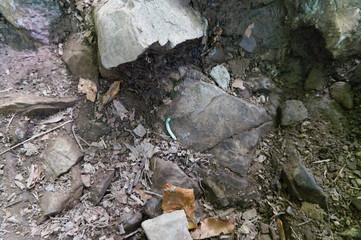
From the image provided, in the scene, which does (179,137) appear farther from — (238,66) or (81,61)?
(81,61)

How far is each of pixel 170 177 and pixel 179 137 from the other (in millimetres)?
453

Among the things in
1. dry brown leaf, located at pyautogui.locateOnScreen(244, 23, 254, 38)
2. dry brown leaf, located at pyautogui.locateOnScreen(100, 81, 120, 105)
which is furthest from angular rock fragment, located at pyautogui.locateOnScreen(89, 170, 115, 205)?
dry brown leaf, located at pyautogui.locateOnScreen(244, 23, 254, 38)

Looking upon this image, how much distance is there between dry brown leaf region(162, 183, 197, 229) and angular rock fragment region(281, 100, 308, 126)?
1408 millimetres

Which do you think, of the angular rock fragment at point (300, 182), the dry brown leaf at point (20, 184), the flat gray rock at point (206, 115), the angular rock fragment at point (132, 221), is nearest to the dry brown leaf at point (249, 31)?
the flat gray rock at point (206, 115)

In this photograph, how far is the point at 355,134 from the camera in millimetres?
2615

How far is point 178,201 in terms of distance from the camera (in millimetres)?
2496

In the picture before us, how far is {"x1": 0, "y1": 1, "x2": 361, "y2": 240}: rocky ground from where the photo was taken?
2.40 m

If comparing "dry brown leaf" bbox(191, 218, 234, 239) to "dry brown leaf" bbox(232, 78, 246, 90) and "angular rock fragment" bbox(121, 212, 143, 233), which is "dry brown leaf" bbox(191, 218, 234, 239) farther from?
"dry brown leaf" bbox(232, 78, 246, 90)

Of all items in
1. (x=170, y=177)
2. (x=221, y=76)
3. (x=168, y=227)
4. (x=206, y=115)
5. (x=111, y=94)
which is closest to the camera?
(x=168, y=227)

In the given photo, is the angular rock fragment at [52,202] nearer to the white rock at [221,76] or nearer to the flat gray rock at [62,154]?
the flat gray rock at [62,154]

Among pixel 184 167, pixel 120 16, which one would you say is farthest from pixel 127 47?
pixel 184 167

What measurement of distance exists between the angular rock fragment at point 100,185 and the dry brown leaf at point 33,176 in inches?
20.1

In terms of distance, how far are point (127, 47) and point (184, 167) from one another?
53.2 inches

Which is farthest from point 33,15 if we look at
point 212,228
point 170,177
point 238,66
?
point 212,228
